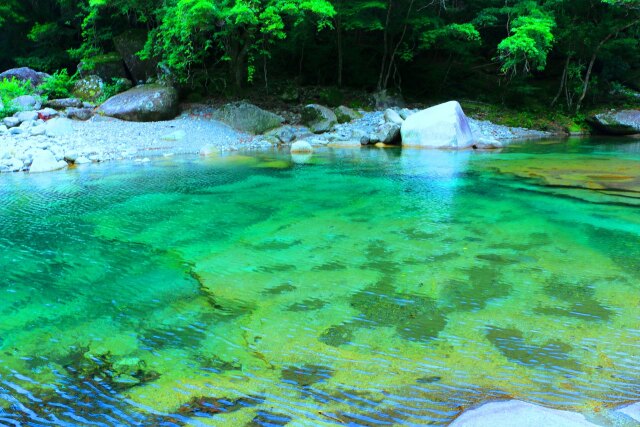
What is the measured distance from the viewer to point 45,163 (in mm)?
10438

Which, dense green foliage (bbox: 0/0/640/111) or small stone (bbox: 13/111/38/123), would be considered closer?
small stone (bbox: 13/111/38/123)

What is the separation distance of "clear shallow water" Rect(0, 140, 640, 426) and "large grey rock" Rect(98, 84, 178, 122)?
9.54m

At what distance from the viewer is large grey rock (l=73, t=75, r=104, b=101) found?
57.9 feet

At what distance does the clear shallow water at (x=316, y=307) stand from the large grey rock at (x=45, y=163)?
3.75 metres

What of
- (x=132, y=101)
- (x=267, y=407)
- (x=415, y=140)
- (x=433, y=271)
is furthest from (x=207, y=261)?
(x=132, y=101)

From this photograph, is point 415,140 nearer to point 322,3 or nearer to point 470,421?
point 322,3

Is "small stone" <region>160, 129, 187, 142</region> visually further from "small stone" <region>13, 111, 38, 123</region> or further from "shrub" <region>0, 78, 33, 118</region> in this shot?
"shrub" <region>0, 78, 33, 118</region>

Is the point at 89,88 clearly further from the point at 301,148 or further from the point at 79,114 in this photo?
the point at 301,148

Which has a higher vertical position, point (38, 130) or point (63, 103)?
point (63, 103)

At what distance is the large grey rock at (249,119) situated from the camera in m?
16.1

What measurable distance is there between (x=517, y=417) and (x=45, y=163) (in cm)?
1132

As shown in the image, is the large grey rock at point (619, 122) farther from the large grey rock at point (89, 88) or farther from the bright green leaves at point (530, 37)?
the large grey rock at point (89, 88)

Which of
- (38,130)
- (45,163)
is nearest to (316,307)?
(45,163)

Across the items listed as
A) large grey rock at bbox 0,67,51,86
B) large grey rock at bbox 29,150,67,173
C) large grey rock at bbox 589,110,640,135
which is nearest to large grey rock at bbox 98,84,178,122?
large grey rock at bbox 0,67,51,86
